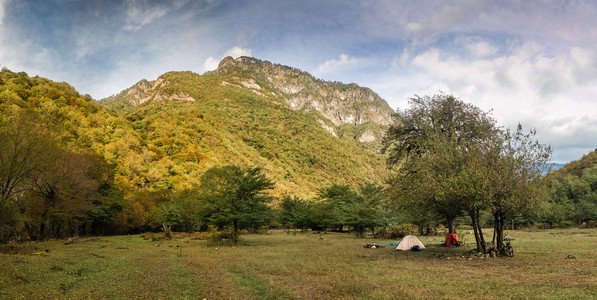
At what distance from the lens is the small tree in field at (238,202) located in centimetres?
2630

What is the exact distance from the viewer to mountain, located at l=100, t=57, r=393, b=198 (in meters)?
66.4

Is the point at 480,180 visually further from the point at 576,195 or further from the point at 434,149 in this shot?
the point at 576,195

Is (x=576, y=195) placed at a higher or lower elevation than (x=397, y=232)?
higher

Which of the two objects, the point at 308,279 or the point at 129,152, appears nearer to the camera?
the point at 308,279

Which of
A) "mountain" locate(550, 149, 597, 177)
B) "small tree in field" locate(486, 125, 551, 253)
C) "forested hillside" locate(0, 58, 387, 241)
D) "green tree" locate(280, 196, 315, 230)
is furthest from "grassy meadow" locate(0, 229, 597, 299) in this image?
"mountain" locate(550, 149, 597, 177)

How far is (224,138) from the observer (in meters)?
92.7

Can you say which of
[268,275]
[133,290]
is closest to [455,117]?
[268,275]

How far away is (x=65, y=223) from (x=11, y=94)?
31.5 meters

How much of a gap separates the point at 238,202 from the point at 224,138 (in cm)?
6913

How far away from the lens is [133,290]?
939 cm

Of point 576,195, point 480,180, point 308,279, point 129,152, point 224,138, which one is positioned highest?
point 224,138

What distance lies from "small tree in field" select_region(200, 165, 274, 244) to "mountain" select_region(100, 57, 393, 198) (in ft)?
80.3

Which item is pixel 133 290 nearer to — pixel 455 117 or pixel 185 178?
pixel 455 117

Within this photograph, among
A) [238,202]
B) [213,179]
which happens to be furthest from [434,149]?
[213,179]
